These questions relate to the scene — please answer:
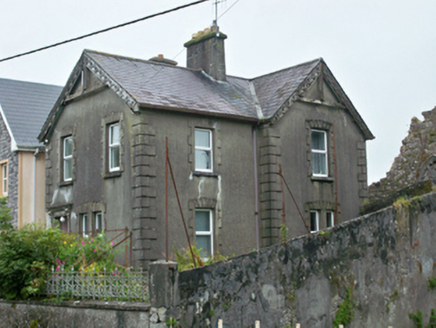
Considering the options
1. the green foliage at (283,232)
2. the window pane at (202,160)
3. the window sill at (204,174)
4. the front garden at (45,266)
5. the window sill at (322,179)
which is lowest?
the front garden at (45,266)

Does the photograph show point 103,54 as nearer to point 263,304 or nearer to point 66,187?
point 66,187

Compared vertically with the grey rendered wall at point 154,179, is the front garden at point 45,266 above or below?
below

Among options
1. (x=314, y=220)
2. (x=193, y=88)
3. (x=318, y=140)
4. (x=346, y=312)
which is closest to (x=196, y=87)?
(x=193, y=88)

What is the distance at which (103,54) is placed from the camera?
828 inches

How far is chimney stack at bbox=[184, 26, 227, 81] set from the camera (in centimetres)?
2280

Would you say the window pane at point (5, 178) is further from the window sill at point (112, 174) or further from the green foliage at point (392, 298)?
the green foliage at point (392, 298)

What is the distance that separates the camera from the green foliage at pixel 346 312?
12.9 meters

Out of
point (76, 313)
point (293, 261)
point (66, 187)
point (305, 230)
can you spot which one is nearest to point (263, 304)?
point (293, 261)

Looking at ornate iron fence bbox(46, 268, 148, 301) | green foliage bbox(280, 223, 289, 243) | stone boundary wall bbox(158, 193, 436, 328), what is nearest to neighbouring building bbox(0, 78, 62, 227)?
green foliage bbox(280, 223, 289, 243)

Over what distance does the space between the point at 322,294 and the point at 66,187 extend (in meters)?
11.6

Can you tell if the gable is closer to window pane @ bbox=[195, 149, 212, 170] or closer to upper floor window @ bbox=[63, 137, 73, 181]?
window pane @ bbox=[195, 149, 212, 170]

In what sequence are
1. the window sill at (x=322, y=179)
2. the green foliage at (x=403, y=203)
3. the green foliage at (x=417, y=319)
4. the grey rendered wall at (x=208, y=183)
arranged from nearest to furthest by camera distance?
the green foliage at (x=417, y=319), the green foliage at (x=403, y=203), the grey rendered wall at (x=208, y=183), the window sill at (x=322, y=179)

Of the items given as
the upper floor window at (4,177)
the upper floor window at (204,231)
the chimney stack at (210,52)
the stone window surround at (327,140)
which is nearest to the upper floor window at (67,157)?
the upper floor window at (204,231)

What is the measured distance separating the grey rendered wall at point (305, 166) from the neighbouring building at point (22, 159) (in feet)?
30.5
